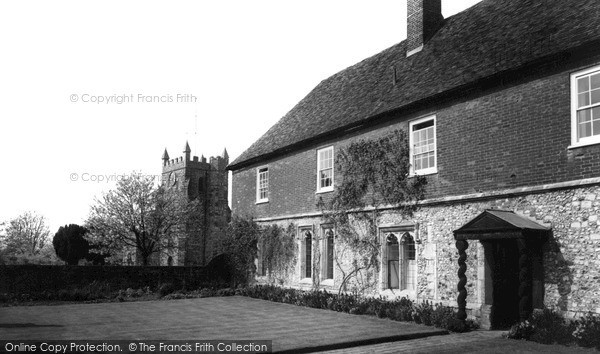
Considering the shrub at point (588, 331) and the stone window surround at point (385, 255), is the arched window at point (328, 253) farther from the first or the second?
the shrub at point (588, 331)

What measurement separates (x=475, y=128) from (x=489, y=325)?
489cm

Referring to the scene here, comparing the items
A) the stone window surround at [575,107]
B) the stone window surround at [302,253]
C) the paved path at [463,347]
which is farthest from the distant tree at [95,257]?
the stone window surround at [575,107]

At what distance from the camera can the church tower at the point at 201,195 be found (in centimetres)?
5700

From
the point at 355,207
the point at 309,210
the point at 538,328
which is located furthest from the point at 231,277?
the point at 538,328

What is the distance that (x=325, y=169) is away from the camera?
1977 cm

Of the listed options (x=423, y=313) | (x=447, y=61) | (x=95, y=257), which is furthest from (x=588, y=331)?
(x=95, y=257)

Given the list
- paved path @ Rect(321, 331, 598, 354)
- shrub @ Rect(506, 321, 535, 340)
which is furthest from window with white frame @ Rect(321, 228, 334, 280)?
shrub @ Rect(506, 321, 535, 340)

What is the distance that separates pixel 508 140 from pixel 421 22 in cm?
798

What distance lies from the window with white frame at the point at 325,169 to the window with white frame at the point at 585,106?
9214 millimetres

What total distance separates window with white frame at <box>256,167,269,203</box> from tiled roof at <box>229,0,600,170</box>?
69cm

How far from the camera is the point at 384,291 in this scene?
1627cm

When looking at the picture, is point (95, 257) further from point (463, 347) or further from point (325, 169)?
point (463, 347)

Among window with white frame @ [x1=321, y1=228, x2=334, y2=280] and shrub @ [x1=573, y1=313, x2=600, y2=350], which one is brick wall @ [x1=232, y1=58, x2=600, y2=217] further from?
window with white frame @ [x1=321, y1=228, x2=334, y2=280]

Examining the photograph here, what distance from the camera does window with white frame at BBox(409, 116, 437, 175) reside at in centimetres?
Answer: 1523
